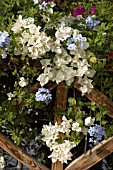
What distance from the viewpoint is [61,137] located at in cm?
222

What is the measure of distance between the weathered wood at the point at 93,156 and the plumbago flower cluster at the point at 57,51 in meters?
0.32

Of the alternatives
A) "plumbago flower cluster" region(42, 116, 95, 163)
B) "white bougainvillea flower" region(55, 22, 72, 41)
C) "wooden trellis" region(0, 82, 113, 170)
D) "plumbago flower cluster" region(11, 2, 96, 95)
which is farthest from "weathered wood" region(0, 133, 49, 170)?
"white bougainvillea flower" region(55, 22, 72, 41)

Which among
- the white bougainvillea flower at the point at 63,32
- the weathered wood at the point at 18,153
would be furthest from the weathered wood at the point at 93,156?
the white bougainvillea flower at the point at 63,32

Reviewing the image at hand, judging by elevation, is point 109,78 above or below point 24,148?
above

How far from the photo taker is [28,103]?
213cm

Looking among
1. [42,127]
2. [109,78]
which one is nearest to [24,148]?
[42,127]

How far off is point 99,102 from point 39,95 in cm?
28

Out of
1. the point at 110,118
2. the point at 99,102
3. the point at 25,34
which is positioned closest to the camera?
the point at 25,34

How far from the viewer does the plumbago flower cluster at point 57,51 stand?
2.02m

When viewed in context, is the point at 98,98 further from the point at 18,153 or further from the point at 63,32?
the point at 18,153

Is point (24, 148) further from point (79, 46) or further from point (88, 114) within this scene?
point (79, 46)

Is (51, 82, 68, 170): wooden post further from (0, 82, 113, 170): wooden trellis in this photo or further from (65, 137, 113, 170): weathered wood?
(65, 137, 113, 170): weathered wood

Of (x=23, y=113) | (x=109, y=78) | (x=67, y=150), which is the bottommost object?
(x=67, y=150)

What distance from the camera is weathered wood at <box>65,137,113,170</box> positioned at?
224 centimetres
